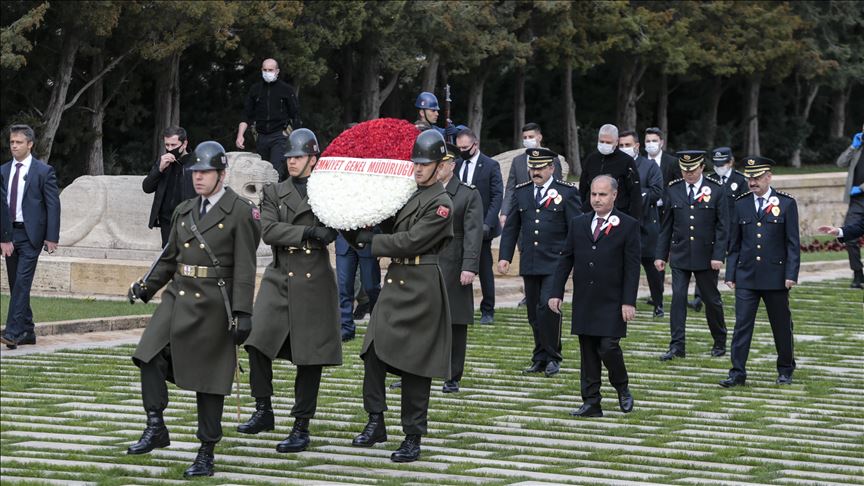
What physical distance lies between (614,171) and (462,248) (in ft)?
9.57

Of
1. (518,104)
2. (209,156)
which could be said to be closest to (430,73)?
(518,104)

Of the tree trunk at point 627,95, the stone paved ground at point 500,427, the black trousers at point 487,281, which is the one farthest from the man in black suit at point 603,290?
the tree trunk at point 627,95

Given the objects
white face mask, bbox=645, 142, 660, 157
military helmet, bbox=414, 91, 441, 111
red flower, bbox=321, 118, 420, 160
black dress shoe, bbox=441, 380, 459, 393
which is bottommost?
black dress shoe, bbox=441, 380, 459, 393

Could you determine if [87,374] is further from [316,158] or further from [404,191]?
[404,191]

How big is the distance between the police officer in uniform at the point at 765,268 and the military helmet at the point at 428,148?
177 inches

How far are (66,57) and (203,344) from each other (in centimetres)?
2405

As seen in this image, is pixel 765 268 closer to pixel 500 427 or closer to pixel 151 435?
pixel 500 427

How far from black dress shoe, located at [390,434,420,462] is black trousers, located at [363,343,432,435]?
4 centimetres

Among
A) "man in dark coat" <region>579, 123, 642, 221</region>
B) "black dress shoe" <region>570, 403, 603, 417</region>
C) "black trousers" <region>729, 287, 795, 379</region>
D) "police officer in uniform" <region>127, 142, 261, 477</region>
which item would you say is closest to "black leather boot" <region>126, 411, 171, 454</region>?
"police officer in uniform" <region>127, 142, 261, 477</region>

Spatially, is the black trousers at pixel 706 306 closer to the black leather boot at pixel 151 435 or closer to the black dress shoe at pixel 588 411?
the black dress shoe at pixel 588 411

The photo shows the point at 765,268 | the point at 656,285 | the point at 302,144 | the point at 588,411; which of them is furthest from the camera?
the point at 656,285

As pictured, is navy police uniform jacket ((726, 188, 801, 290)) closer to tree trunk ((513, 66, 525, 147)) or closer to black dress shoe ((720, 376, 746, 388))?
black dress shoe ((720, 376, 746, 388))

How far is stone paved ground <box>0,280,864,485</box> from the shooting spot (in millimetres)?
9836

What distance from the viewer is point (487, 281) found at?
58.7 ft
